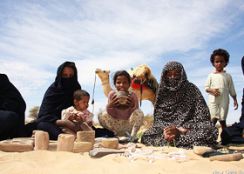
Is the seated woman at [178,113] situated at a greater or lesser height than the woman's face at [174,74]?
lesser

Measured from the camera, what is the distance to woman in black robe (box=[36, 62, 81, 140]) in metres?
6.59

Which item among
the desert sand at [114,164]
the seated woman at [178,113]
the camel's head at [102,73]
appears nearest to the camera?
the desert sand at [114,164]

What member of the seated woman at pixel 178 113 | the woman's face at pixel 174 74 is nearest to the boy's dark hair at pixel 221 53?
the seated woman at pixel 178 113

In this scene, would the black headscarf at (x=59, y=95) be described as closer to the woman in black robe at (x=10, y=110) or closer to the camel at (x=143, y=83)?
the woman in black robe at (x=10, y=110)

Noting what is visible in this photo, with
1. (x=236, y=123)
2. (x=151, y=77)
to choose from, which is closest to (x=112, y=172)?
(x=236, y=123)

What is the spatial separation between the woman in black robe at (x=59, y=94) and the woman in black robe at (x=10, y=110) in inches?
14.0

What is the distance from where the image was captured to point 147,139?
591 cm

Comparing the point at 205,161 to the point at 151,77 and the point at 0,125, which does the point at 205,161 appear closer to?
the point at 0,125

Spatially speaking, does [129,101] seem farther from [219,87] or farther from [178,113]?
[219,87]

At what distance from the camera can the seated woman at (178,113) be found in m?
5.49

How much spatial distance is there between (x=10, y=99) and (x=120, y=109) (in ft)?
6.48

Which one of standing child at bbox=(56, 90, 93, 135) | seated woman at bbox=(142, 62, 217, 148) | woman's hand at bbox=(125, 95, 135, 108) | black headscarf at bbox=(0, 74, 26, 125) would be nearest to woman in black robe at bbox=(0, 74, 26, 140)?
black headscarf at bbox=(0, 74, 26, 125)

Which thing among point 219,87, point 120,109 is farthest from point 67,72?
point 219,87

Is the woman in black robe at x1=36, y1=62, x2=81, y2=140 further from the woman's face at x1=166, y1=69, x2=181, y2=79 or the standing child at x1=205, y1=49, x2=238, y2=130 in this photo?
the standing child at x1=205, y1=49, x2=238, y2=130
